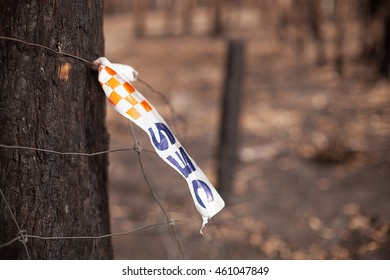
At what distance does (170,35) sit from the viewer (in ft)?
39.9

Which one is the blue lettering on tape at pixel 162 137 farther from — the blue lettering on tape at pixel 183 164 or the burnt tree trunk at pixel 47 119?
the burnt tree trunk at pixel 47 119

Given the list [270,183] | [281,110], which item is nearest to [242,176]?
[270,183]

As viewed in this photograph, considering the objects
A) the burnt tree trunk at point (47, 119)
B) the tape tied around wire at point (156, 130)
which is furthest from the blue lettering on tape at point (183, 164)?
the burnt tree trunk at point (47, 119)

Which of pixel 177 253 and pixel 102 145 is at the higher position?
pixel 102 145

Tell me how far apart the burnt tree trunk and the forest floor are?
430 millimetres

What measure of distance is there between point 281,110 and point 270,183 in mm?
2197

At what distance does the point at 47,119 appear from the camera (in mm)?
1487

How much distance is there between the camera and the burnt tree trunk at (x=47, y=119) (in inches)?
57.8

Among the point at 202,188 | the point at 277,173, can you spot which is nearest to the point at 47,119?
the point at 202,188

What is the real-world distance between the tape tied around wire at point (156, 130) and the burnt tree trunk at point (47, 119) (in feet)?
0.22

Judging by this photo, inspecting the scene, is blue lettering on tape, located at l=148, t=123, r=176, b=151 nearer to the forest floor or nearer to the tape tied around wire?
the tape tied around wire

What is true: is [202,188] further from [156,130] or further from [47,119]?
[47,119]

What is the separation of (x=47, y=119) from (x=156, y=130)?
317 millimetres
